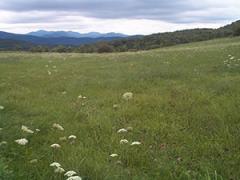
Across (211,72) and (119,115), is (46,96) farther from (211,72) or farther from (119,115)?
(211,72)

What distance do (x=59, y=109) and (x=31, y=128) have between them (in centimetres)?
186

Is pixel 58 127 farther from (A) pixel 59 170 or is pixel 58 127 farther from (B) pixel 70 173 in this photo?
(B) pixel 70 173

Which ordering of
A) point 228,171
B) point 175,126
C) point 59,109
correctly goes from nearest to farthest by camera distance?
point 228,171 < point 175,126 < point 59,109

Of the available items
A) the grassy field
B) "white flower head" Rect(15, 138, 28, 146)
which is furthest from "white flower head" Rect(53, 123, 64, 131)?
"white flower head" Rect(15, 138, 28, 146)

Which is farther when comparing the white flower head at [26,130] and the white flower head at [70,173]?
the white flower head at [26,130]

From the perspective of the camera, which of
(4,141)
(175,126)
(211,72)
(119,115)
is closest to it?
(4,141)

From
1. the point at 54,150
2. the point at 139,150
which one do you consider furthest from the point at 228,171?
the point at 54,150

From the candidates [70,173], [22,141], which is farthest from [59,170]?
[22,141]

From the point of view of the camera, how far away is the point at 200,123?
8.52 metres

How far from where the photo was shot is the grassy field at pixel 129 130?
6277 mm

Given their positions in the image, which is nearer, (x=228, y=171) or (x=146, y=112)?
(x=228, y=171)

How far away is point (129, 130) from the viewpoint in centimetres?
839

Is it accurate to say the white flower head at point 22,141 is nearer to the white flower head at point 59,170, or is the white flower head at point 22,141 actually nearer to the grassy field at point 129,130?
the grassy field at point 129,130

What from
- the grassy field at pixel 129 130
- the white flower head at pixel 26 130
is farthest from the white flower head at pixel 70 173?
the white flower head at pixel 26 130
